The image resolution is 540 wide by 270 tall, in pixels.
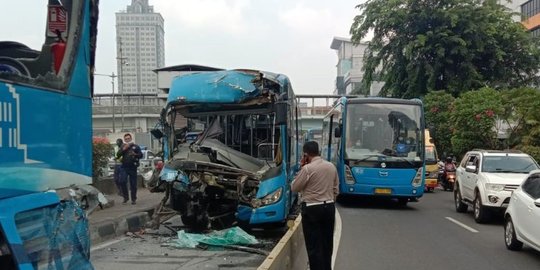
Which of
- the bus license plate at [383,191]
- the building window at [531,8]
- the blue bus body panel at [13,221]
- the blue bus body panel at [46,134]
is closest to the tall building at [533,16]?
the building window at [531,8]

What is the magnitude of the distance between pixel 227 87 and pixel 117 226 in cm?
349

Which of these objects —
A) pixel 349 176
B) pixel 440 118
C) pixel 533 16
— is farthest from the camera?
pixel 533 16

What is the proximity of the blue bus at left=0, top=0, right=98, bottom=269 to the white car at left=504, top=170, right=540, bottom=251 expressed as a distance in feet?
21.4

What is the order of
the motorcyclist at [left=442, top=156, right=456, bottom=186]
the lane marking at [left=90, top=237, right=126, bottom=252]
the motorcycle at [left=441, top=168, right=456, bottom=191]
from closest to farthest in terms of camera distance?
1. the lane marking at [left=90, top=237, right=126, bottom=252]
2. the motorcycle at [left=441, top=168, right=456, bottom=191]
3. the motorcyclist at [left=442, top=156, right=456, bottom=186]

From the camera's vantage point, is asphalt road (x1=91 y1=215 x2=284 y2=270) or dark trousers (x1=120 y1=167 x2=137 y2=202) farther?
dark trousers (x1=120 y1=167 x2=137 y2=202)

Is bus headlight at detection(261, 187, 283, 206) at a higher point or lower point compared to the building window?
lower

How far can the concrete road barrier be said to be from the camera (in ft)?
18.1

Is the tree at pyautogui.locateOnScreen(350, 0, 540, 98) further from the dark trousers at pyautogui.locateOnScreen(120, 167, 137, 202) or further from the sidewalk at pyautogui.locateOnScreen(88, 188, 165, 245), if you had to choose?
the sidewalk at pyautogui.locateOnScreen(88, 188, 165, 245)

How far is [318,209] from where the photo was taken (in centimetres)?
645

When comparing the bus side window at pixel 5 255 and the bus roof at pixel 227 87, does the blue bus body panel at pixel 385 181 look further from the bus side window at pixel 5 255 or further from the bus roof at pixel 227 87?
the bus side window at pixel 5 255

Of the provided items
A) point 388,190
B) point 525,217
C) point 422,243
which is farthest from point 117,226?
point 388,190

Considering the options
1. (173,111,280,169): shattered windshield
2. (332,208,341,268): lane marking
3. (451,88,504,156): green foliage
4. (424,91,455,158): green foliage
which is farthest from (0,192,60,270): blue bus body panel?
(424,91,455,158): green foliage

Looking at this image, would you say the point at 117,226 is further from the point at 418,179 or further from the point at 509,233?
the point at 418,179

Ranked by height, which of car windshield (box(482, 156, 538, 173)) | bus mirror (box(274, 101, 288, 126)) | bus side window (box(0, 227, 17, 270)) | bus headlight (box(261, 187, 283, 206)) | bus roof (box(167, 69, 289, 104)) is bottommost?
bus headlight (box(261, 187, 283, 206))
